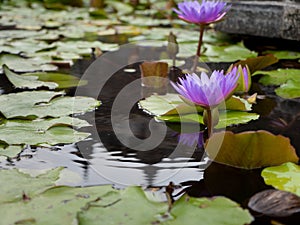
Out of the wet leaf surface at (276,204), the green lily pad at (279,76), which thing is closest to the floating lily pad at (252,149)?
the wet leaf surface at (276,204)

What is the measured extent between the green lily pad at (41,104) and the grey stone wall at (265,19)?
0.97 metres

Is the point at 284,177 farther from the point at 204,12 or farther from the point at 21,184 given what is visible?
the point at 204,12

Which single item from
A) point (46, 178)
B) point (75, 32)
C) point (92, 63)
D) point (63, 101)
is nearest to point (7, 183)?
point (46, 178)

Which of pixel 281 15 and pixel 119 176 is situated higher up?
pixel 281 15

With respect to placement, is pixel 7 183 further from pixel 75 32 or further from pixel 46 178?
pixel 75 32

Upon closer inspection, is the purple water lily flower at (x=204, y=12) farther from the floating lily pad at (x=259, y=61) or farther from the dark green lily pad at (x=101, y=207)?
the dark green lily pad at (x=101, y=207)

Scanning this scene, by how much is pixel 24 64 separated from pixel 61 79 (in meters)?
0.27

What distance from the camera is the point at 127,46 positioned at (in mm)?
2148

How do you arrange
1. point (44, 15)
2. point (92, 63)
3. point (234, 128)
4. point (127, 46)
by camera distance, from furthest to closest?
point (44, 15)
point (127, 46)
point (92, 63)
point (234, 128)

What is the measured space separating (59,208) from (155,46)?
1582mm

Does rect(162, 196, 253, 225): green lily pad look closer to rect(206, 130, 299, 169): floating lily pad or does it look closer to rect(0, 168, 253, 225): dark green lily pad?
rect(0, 168, 253, 225): dark green lily pad

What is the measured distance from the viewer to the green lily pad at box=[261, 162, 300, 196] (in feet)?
2.53

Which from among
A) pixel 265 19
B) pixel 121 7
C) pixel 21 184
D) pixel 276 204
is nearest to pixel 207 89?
pixel 276 204

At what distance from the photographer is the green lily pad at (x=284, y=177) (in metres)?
0.77
